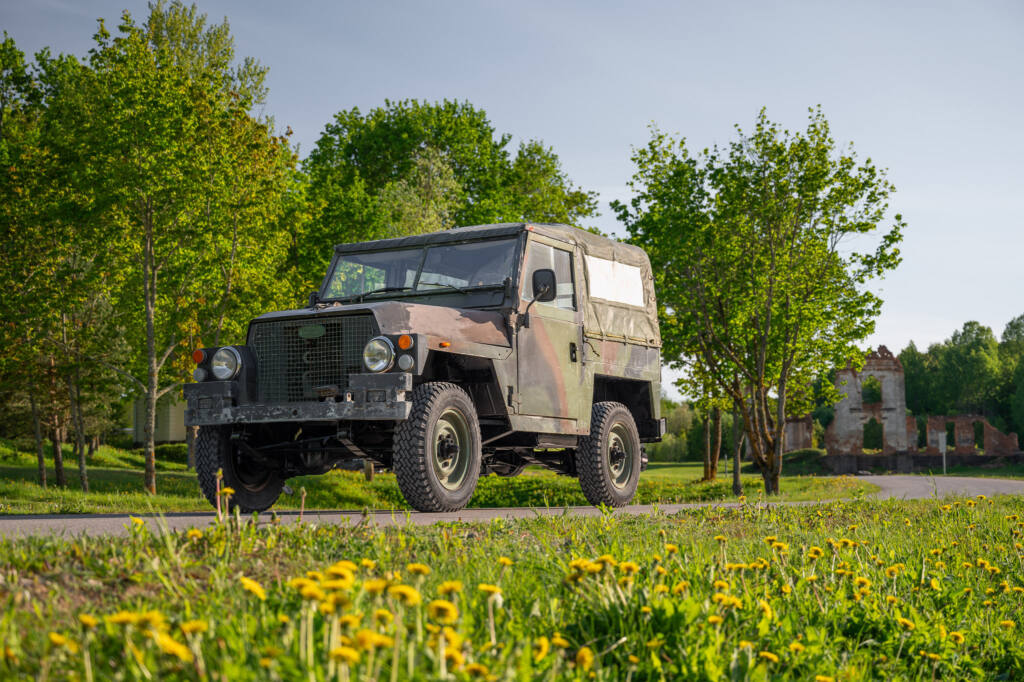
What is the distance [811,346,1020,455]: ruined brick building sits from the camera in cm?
4709

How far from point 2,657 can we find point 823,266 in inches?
808

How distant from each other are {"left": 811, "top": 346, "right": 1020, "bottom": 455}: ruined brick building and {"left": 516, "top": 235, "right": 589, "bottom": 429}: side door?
38971 mm

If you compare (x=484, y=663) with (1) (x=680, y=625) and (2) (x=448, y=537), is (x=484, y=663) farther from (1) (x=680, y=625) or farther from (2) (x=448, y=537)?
(2) (x=448, y=537)

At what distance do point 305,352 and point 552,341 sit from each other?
2.43 metres

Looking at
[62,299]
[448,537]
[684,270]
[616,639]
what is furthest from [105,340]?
[616,639]

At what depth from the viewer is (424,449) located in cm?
741

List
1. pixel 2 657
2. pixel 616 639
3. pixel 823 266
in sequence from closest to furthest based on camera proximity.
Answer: pixel 2 657 → pixel 616 639 → pixel 823 266

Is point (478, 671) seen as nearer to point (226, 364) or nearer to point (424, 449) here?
point (424, 449)

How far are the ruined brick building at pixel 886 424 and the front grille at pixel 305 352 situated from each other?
41537 millimetres

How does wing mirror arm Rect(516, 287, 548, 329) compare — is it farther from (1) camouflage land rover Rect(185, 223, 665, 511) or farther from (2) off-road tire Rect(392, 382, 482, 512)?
(2) off-road tire Rect(392, 382, 482, 512)

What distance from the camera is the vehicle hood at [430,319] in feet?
24.5

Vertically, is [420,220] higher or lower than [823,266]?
higher

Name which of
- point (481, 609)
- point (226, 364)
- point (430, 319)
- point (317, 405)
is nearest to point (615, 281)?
point (430, 319)

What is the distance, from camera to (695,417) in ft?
174
